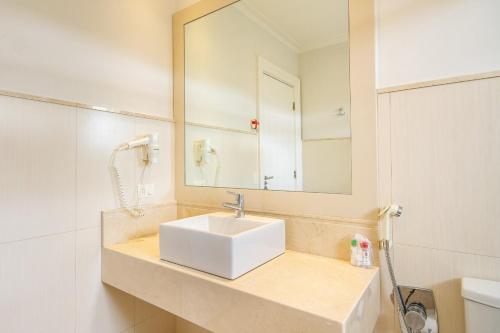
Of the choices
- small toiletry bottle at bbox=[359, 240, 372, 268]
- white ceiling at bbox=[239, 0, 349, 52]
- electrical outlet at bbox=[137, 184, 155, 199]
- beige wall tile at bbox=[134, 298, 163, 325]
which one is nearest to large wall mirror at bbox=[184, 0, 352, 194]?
white ceiling at bbox=[239, 0, 349, 52]

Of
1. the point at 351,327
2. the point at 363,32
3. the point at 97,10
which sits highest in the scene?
the point at 97,10

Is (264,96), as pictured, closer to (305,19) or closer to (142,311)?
(305,19)

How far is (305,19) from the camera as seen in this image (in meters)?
1.54

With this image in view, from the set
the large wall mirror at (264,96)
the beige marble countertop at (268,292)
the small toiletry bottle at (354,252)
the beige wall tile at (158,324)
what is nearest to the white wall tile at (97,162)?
the beige marble countertop at (268,292)

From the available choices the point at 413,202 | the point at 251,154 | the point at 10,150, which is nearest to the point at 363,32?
the point at 413,202

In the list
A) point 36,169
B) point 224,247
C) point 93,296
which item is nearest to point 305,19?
point 224,247

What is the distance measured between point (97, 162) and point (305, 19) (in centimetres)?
140

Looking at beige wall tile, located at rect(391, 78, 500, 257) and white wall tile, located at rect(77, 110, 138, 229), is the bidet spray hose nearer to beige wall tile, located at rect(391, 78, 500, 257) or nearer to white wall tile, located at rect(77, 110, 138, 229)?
beige wall tile, located at rect(391, 78, 500, 257)

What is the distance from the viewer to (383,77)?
114 centimetres

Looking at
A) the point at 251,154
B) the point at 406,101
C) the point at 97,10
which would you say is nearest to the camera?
the point at 406,101

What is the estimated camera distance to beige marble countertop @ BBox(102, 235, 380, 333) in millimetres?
799

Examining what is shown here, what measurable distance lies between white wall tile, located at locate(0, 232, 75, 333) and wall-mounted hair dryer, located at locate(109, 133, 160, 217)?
0.30 meters

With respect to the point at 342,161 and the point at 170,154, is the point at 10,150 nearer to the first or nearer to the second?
the point at 170,154

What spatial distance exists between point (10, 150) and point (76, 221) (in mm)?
415
